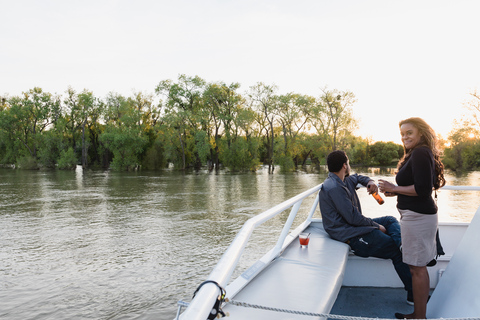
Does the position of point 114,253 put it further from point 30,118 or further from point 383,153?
point 383,153

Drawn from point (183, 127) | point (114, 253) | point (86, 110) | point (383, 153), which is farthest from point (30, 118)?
point (383, 153)

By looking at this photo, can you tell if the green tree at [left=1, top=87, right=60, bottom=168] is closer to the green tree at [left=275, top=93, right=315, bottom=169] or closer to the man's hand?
the green tree at [left=275, top=93, right=315, bottom=169]

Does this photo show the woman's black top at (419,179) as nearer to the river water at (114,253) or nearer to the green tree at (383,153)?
the river water at (114,253)

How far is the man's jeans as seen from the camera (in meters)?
3.33

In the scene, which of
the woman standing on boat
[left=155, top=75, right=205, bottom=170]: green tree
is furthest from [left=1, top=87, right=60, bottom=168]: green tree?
the woman standing on boat

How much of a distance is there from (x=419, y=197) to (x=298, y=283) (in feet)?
3.46

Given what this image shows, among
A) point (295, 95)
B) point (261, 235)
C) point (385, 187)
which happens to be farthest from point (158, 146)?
point (385, 187)

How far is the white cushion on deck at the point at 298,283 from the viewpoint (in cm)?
213

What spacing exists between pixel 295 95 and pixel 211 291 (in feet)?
162

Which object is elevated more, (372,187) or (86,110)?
(86,110)

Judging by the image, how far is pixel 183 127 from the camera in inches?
1941

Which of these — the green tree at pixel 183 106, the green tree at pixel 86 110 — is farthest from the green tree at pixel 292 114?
the green tree at pixel 86 110

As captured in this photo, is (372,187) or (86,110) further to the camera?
(86,110)

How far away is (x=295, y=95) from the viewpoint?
162 feet
